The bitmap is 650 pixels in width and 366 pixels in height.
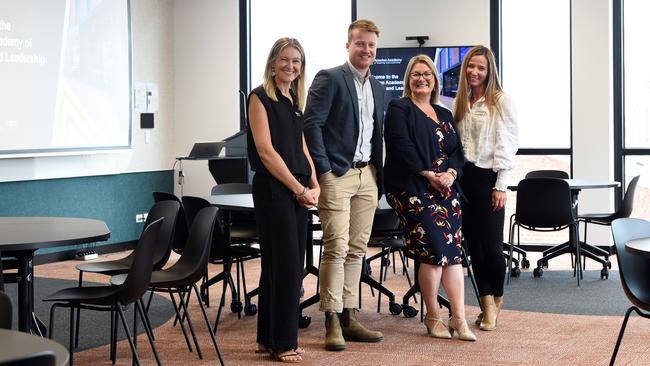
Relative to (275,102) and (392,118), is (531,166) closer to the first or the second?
(392,118)

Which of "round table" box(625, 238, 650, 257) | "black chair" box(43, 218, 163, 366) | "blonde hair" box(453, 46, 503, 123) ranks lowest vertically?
"black chair" box(43, 218, 163, 366)

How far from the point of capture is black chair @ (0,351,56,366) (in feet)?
6.26

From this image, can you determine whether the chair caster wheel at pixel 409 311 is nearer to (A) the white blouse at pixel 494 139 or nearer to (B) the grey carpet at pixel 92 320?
(A) the white blouse at pixel 494 139

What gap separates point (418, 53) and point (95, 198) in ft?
11.7

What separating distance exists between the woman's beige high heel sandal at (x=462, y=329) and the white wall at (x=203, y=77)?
575 centimetres

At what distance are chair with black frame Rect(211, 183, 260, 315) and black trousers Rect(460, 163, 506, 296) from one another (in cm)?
132

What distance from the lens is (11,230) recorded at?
14.2 ft

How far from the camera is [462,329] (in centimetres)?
536

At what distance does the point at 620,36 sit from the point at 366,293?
413 cm

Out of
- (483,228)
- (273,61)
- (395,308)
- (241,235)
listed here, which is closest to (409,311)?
(395,308)

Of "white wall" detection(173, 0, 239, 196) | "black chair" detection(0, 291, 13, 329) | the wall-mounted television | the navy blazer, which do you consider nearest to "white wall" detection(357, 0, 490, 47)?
the wall-mounted television

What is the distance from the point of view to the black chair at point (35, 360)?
191 centimetres

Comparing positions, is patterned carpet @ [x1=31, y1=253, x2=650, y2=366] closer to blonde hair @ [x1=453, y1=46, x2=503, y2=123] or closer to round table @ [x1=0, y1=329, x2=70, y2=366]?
blonde hair @ [x1=453, y1=46, x2=503, y2=123]

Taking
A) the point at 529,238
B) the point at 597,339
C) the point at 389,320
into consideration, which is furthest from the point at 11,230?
the point at 529,238
